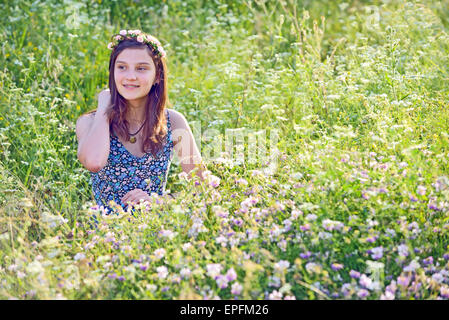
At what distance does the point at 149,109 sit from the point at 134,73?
0.27 metres

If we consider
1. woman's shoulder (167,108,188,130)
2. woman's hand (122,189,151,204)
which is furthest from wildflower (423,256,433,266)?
woman's shoulder (167,108,188,130)

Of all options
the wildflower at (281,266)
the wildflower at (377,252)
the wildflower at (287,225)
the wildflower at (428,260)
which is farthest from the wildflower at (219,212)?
the wildflower at (428,260)

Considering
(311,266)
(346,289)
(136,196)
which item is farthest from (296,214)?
(136,196)

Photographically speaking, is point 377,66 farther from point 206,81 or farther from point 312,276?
point 312,276

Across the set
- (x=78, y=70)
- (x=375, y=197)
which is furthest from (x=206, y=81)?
(x=375, y=197)

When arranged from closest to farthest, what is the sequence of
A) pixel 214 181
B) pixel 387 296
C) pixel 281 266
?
pixel 387 296
pixel 281 266
pixel 214 181

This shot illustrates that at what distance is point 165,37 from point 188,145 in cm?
252

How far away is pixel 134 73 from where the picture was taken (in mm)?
3590

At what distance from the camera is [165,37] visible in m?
6.01

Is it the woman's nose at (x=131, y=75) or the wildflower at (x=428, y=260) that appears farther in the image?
the woman's nose at (x=131, y=75)

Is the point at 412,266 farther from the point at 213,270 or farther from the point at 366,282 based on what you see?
the point at 213,270

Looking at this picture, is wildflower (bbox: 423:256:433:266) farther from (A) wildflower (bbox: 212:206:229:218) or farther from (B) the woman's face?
(B) the woman's face

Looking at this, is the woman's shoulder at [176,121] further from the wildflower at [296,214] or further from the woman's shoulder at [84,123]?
the wildflower at [296,214]

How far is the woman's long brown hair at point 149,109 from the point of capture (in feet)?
12.0
